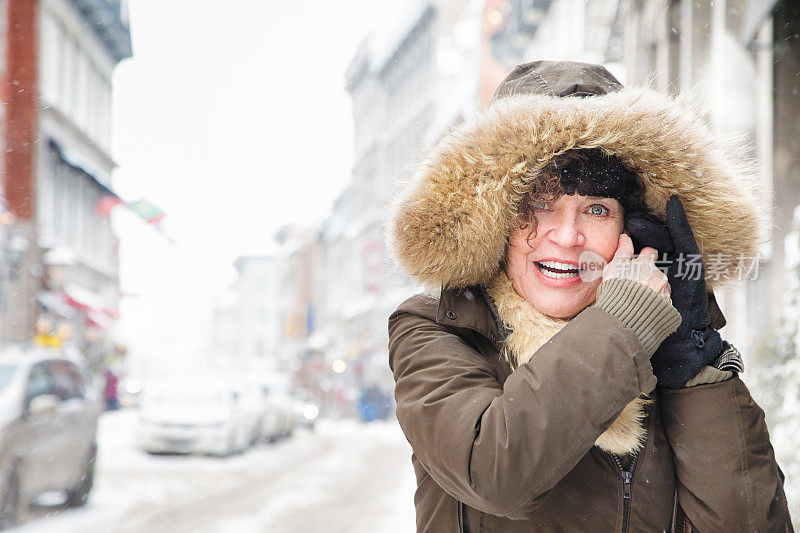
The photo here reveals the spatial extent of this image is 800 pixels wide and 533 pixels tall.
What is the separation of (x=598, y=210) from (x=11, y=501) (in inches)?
273

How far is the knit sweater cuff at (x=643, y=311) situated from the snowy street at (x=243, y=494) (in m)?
6.57

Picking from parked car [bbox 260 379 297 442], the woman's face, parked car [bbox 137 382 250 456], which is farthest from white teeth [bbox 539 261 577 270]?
parked car [bbox 260 379 297 442]

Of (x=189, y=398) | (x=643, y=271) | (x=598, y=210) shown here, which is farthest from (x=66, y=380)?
(x=643, y=271)

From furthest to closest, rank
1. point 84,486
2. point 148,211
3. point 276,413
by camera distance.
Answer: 1. point 148,211
2. point 276,413
3. point 84,486

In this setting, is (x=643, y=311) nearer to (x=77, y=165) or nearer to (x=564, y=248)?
(x=564, y=248)

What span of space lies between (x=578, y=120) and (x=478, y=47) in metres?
32.4

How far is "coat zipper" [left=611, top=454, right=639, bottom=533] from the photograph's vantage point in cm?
180

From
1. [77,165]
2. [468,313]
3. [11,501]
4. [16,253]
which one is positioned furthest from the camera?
[77,165]

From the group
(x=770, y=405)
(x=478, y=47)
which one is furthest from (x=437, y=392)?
(x=478, y=47)

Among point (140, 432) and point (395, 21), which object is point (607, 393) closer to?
point (140, 432)

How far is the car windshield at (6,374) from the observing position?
7.40m

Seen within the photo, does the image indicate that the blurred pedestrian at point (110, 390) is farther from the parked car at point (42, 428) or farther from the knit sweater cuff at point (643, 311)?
the knit sweater cuff at point (643, 311)

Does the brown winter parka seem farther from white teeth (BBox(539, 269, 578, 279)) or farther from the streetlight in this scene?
the streetlight

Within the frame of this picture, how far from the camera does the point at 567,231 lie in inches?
76.7
